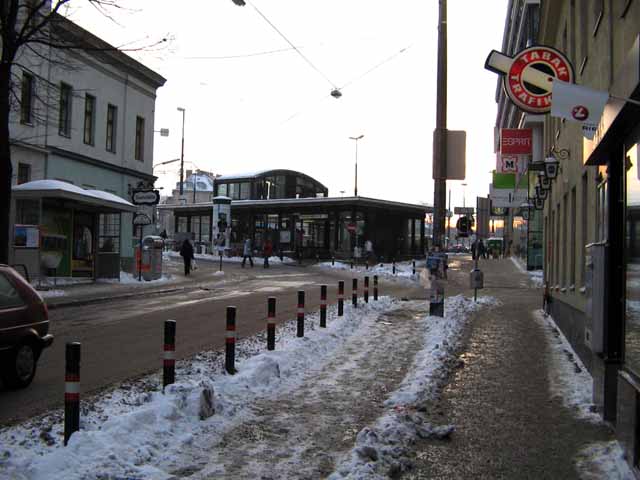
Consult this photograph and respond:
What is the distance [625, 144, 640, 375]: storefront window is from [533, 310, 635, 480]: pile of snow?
2.38 feet

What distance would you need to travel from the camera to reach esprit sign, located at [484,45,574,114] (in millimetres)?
9250

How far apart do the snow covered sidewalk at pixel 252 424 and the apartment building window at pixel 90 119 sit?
823 inches

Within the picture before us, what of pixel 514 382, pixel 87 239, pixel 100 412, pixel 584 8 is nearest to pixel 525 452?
pixel 514 382

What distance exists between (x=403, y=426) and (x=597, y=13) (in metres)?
5.85

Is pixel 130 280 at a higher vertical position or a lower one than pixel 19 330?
lower

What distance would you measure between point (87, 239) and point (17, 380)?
649 inches

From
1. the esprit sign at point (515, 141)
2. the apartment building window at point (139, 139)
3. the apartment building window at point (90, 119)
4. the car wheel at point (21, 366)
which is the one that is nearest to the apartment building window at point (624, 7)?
the car wheel at point (21, 366)

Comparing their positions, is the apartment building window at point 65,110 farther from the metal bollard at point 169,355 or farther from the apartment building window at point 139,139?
the metal bollard at point 169,355

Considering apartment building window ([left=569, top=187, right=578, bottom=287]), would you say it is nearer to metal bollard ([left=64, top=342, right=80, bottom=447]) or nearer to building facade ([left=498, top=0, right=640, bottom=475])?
building facade ([left=498, top=0, right=640, bottom=475])

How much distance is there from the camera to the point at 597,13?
8188 millimetres

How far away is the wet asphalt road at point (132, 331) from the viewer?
7.19m

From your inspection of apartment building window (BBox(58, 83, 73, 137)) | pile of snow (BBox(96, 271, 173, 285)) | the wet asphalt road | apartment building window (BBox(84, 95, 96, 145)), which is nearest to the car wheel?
the wet asphalt road

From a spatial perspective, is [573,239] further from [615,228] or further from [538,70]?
[615,228]

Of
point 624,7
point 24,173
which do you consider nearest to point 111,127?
point 24,173
